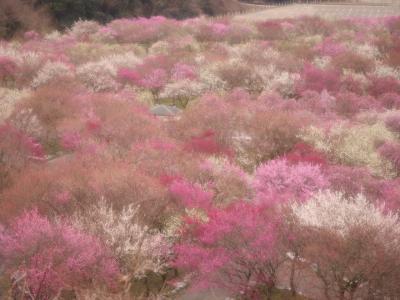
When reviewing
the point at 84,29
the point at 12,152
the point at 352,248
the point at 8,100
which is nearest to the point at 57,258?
the point at 352,248

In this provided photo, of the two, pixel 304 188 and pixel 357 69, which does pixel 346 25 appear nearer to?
pixel 357 69

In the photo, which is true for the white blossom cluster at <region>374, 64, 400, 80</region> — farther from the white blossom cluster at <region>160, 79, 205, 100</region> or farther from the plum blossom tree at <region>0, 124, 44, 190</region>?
the plum blossom tree at <region>0, 124, 44, 190</region>

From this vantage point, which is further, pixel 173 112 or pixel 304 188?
pixel 173 112

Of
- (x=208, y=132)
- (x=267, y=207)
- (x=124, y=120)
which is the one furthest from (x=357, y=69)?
(x=267, y=207)

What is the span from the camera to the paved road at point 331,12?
267ft

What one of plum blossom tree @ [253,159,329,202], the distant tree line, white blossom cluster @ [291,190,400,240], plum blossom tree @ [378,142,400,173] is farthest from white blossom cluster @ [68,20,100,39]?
white blossom cluster @ [291,190,400,240]

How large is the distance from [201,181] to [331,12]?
220 feet

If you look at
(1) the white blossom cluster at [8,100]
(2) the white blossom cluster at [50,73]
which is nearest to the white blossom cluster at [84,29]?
(2) the white blossom cluster at [50,73]

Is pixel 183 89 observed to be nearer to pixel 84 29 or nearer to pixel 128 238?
pixel 128 238

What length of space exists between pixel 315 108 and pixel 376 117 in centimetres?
455

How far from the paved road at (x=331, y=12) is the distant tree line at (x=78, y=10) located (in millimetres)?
17503

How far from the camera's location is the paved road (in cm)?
8144

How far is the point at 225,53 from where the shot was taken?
54656 mm

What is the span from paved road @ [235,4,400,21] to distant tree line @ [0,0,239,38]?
57.4 ft
